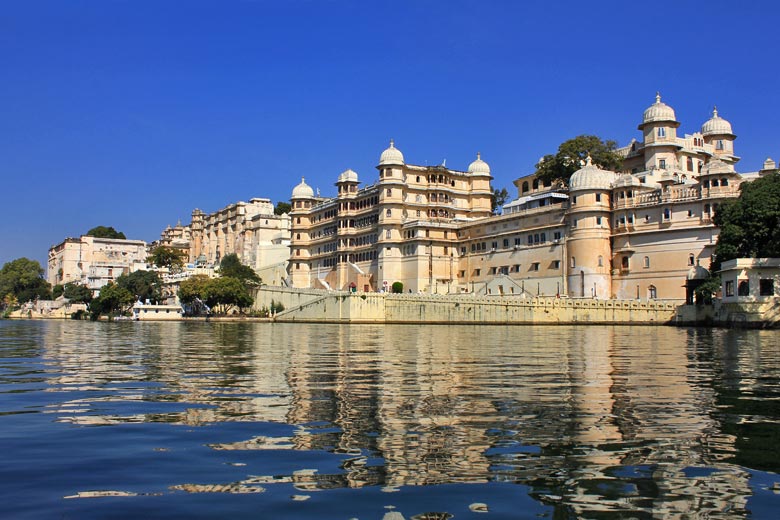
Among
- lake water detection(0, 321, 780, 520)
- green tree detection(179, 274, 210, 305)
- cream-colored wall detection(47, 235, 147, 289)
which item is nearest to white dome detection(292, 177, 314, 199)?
green tree detection(179, 274, 210, 305)

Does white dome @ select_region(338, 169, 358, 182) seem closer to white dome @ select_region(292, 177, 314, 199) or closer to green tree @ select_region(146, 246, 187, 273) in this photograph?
white dome @ select_region(292, 177, 314, 199)

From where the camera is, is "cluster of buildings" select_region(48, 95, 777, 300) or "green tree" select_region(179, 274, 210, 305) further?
"green tree" select_region(179, 274, 210, 305)

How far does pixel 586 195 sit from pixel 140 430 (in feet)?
194

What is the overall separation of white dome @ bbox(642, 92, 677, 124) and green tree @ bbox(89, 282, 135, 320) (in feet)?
210

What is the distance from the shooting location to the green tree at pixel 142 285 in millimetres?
96438

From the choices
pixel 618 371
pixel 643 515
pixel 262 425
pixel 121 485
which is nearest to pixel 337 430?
pixel 262 425

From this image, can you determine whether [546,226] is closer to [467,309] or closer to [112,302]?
[467,309]

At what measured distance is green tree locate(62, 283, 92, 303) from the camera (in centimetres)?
11219

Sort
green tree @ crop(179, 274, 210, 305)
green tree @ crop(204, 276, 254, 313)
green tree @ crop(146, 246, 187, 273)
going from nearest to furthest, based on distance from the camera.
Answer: green tree @ crop(204, 276, 254, 313) < green tree @ crop(179, 274, 210, 305) < green tree @ crop(146, 246, 187, 273)

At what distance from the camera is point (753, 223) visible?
161ft

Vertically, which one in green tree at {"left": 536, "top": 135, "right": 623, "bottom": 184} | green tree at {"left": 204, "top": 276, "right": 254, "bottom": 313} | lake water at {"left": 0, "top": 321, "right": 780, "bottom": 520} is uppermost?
green tree at {"left": 536, "top": 135, "right": 623, "bottom": 184}

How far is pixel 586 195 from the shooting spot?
6431 centimetres

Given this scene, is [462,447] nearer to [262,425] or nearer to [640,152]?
[262,425]

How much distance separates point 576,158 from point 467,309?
73.4 ft
